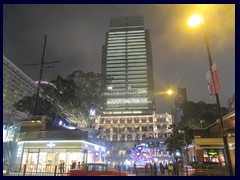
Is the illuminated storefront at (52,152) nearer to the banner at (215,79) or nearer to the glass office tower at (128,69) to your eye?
the banner at (215,79)

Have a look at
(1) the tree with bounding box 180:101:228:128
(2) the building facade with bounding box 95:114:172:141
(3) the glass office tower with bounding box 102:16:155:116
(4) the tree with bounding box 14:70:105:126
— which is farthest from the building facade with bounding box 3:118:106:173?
(3) the glass office tower with bounding box 102:16:155:116

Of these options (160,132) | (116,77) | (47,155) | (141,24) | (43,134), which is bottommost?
(47,155)

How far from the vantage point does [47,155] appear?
94.3ft

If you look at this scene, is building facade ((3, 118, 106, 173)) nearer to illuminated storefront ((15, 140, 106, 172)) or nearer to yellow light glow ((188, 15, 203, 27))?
illuminated storefront ((15, 140, 106, 172))

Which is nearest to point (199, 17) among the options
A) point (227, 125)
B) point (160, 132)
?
point (227, 125)

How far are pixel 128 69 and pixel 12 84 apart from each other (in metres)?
70.5

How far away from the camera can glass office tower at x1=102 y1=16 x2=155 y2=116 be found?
135m

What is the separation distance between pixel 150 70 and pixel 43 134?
128 meters

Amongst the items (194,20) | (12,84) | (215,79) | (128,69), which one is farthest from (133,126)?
(215,79)

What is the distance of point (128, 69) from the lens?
150375mm

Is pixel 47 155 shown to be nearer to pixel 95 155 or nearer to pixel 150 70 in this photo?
pixel 95 155

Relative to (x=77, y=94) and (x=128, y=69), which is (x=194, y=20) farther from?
(x=128, y=69)

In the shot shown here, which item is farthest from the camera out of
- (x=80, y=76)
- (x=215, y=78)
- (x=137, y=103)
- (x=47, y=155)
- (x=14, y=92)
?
(x=137, y=103)

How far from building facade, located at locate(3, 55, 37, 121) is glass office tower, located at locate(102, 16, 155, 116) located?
150ft
